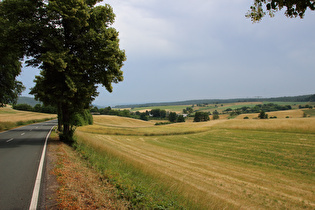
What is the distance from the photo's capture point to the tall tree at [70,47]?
1262cm

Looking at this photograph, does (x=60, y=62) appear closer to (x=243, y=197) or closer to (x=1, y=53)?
(x=1, y=53)

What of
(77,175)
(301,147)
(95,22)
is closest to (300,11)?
(77,175)

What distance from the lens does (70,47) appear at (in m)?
14.5

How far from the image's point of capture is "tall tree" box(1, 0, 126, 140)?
41.4ft

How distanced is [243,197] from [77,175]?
8669 mm

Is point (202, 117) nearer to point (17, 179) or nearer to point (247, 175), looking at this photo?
point (247, 175)

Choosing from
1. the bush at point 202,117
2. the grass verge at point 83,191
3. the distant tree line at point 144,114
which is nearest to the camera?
the grass verge at point 83,191

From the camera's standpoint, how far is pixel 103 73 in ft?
47.8

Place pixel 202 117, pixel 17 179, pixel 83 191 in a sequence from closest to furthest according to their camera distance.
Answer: pixel 83 191 → pixel 17 179 → pixel 202 117

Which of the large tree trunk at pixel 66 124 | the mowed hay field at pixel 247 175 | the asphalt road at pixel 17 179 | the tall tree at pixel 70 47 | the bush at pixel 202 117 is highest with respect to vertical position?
the tall tree at pixel 70 47

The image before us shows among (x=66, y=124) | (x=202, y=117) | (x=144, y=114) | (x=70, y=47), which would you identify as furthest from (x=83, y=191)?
(x=144, y=114)

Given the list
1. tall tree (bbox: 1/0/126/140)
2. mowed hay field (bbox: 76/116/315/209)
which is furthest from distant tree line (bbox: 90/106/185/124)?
tall tree (bbox: 1/0/126/140)

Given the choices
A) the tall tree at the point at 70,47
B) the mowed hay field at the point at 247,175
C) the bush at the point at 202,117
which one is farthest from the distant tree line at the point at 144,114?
the tall tree at the point at 70,47

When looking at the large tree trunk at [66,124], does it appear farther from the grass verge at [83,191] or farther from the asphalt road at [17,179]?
the grass verge at [83,191]
